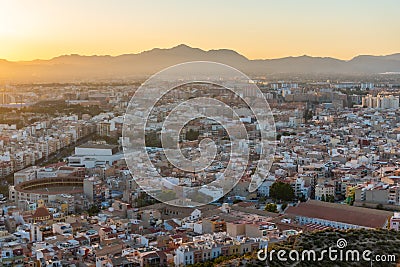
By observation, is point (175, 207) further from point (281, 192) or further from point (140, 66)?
point (140, 66)

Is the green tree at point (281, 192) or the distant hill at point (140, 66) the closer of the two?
the green tree at point (281, 192)

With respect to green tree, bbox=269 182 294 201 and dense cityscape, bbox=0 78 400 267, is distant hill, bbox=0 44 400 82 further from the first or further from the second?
green tree, bbox=269 182 294 201

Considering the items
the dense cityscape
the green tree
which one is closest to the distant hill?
the dense cityscape

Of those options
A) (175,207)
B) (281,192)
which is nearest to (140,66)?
(281,192)

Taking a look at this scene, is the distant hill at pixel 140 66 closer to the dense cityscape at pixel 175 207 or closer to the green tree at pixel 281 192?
the dense cityscape at pixel 175 207

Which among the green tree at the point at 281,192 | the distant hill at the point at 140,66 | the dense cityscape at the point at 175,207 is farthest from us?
the distant hill at the point at 140,66

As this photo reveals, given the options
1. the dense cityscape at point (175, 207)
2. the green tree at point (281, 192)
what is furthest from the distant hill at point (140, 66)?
the green tree at point (281, 192)
